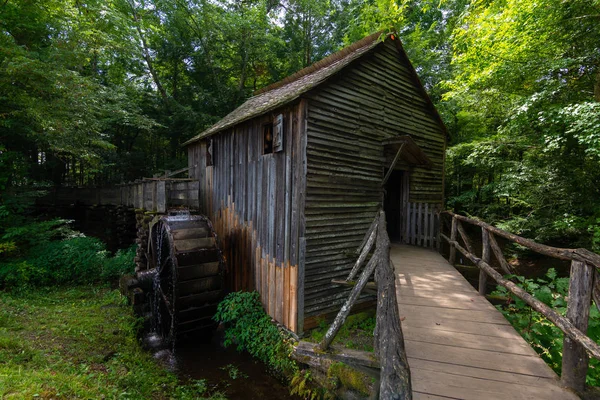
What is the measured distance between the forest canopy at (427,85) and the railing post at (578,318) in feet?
15.1

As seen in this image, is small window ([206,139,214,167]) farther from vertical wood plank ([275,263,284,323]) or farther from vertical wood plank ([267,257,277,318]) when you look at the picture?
vertical wood plank ([275,263,284,323])

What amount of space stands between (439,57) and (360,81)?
30.7 ft

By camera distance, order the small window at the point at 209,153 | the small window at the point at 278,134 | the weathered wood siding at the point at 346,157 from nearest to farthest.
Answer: the weathered wood siding at the point at 346,157
the small window at the point at 278,134
the small window at the point at 209,153

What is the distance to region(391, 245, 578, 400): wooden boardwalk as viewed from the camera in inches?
83.0

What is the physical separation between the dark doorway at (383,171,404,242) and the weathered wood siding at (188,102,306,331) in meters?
4.00

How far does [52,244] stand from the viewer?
29.5 ft

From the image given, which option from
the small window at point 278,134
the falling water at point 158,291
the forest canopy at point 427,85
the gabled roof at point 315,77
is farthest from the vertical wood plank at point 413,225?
the falling water at point 158,291

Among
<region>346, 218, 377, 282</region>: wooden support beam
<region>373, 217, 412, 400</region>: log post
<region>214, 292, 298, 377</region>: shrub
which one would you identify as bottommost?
<region>214, 292, 298, 377</region>: shrub

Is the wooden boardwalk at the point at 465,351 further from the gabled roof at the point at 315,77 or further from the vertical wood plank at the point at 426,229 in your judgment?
the gabled roof at the point at 315,77

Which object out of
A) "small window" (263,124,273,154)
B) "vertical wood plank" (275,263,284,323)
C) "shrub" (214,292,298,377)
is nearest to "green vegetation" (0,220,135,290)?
"shrub" (214,292,298,377)

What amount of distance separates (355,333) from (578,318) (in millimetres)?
4406

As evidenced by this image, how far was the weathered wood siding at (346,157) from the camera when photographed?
18.4 feet

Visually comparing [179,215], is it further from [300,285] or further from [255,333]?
[300,285]

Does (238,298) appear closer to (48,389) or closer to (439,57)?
(48,389)
